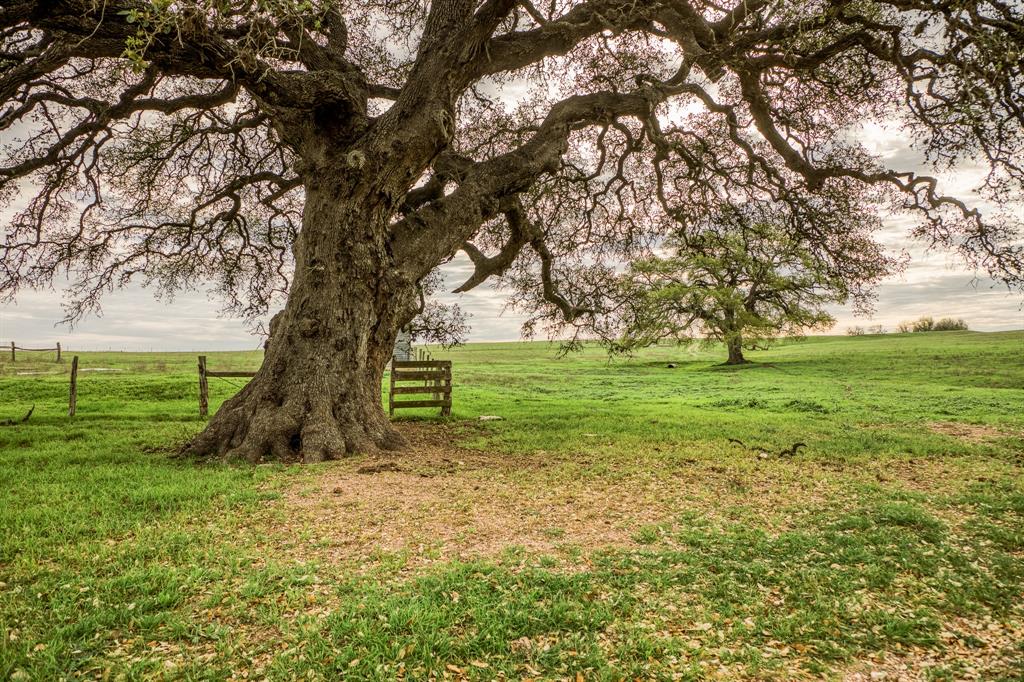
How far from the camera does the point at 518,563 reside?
554 centimetres

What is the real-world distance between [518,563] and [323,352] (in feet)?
22.9

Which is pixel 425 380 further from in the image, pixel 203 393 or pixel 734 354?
pixel 734 354

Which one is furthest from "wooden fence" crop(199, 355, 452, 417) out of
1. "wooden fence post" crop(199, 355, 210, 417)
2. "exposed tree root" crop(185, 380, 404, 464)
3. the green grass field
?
"exposed tree root" crop(185, 380, 404, 464)

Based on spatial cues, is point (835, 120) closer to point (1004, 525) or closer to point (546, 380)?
point (1004, 525)

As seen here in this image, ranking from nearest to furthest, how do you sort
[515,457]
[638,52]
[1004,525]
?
[1004,525], [515,457], [638,52]

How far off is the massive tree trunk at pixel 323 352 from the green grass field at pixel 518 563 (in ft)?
3.04

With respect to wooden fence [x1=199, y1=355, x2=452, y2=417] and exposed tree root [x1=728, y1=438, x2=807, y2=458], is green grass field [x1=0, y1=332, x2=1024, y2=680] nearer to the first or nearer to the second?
exposed tree root [x1=728, y1=438, x2=807, y2=458]

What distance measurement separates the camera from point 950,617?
4637mm

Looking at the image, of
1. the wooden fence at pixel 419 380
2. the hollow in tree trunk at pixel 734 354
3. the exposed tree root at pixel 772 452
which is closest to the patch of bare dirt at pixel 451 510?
the exposed tree root at pixel 772 452

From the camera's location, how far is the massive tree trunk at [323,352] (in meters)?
10.5

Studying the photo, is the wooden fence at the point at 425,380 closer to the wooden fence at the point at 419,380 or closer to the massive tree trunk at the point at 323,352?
the wooden fence at the point at 419,380

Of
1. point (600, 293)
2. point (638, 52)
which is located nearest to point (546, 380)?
point (600, 293)

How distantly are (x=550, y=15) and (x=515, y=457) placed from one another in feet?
34.2

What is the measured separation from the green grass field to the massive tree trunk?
3.04ft
